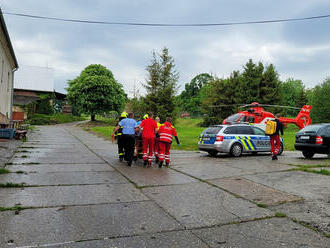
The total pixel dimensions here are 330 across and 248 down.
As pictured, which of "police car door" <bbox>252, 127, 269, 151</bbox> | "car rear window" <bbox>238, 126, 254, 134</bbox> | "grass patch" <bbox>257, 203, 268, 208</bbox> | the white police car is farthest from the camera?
"police car door" <bbox>252, 127, 269, 151</bbox>

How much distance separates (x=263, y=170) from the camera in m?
9.54

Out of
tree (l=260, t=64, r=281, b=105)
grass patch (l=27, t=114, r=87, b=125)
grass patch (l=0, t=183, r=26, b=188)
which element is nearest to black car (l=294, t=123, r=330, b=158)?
grass patch (l=0, t=183, r=26, b=188)

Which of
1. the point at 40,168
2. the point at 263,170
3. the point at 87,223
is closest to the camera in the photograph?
the point at 87,223

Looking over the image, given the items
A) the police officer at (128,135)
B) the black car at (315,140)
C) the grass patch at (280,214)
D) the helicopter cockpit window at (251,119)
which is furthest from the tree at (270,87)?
the grass patch at (280,214)

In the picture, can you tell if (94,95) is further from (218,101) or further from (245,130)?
(245,130)

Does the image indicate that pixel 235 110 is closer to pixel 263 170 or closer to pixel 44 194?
pixel 263 170

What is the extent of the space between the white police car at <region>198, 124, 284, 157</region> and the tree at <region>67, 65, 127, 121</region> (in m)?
36.4

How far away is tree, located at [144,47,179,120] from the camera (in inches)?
1551

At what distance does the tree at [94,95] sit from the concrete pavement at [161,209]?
1593 inches

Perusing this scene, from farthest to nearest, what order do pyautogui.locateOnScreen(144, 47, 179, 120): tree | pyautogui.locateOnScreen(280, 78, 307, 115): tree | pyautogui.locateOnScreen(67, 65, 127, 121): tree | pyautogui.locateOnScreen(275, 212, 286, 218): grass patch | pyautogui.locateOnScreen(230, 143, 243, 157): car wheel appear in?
pyautogui.locateOnScreen(280, 78, 307, 115): tree
pyautogui.locateOnScreen(67, 65, 127, 121): tree
pyautogui.locateOnScreen(144, 47, 179, 120): tree
pyautogui.locateOnScreen(230, 143, 243, 157): car wheel
pyautogui.locateOnScreen(275, 212, 286, 218): grass patch

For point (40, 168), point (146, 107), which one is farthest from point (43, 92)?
point (40, 168)

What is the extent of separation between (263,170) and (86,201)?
609cm

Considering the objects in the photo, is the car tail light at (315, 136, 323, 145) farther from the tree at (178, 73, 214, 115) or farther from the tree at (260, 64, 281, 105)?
the tree at (178, 73, 214, 115)

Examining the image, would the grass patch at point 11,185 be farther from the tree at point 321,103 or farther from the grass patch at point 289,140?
the tree at point 321,103
